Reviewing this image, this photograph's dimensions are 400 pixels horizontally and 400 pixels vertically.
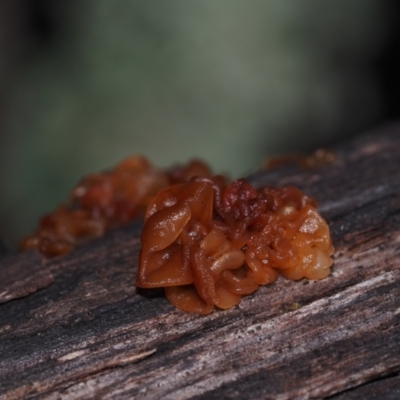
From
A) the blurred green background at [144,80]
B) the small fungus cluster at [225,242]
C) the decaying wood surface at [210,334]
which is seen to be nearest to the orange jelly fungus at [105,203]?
the decaying wood surface at [210,334]

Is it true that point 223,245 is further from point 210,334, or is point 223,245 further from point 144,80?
point 144,80

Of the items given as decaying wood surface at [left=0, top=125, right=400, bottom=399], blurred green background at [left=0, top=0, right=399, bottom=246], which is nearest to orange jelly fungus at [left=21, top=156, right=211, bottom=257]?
decaying wood surface at [left=0, top=125, right=400, bottom=399]

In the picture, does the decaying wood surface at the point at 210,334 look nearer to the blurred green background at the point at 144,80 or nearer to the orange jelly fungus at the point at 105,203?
the orange jelly fungus at the point at 105,203

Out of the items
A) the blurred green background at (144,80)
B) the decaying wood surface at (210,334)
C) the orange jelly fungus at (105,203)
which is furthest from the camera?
the blurred green background at (144,80)

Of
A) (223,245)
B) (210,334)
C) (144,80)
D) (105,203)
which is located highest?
(144,80)

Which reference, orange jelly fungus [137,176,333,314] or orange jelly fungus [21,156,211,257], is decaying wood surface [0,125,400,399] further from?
orange jelly fungus [21,156,211,257]

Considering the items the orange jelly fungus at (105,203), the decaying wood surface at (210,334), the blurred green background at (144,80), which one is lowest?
the decaying wood surface at (210,334)

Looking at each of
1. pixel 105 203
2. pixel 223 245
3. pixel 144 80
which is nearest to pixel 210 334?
pixel 223 245
